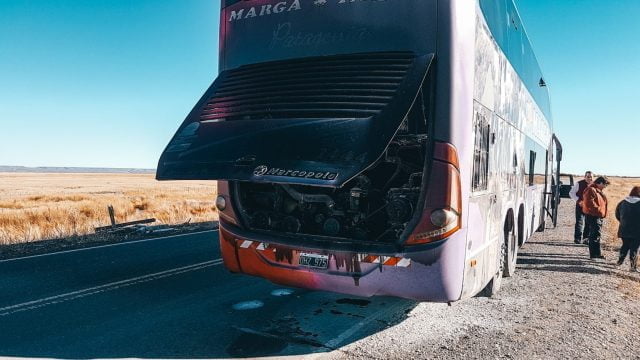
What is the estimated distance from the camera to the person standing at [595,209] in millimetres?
9852

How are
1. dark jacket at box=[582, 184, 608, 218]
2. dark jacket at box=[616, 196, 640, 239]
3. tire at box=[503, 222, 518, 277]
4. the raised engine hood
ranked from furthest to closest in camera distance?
dark jacket at box=[582, 184, 608, 218], dark jacket at box=[616, 196, 640, 239], tire at box=[503, 222, 518, 277], the raised engine hood

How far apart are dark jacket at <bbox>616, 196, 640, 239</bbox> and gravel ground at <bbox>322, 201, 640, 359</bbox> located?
97 cm

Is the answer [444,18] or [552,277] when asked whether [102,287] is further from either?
[552,277]

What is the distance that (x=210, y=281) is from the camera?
7.07 m

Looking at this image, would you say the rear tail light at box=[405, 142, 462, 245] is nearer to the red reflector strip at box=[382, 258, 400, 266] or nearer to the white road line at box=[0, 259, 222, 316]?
the red reflector strip at box=[382, 258, 400, 266]

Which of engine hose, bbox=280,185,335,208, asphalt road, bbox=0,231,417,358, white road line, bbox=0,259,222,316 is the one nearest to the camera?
asphalt road, bbox=0,231,417,358

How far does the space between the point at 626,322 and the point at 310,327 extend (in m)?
3.96

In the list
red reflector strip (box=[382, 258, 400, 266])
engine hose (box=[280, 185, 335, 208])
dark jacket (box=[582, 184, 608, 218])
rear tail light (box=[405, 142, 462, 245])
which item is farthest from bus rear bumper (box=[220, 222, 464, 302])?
dark jacket (box=[582, 184, 608, 218])

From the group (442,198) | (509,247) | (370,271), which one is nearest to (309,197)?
(370,271)

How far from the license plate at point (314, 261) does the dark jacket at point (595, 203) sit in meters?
7.89

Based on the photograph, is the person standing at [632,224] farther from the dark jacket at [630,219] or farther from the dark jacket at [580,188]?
the dark jacket at [580,188]

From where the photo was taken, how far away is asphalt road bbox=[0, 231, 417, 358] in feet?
14.5

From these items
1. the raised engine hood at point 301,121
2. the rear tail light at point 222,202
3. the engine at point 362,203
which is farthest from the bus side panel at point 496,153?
the rear tail light at point 222,202

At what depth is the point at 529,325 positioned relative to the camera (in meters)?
5.41
